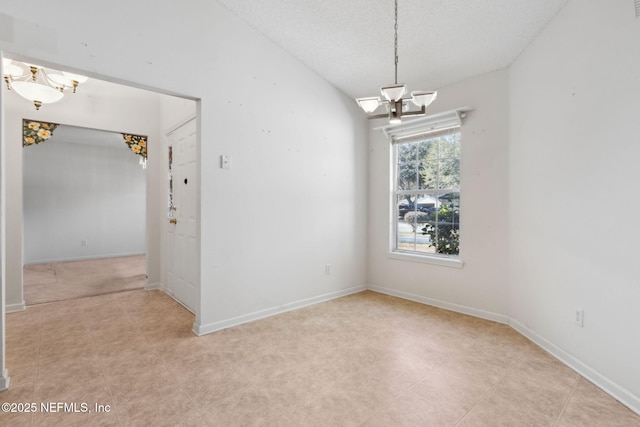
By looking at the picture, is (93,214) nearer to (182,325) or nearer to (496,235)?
(182,325)

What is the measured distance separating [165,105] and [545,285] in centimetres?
481

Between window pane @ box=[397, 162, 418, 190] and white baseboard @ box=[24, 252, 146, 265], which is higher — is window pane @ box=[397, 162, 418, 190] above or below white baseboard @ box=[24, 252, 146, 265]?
above

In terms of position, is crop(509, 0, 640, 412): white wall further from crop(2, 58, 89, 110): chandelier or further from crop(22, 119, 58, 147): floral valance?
crop(22, 119, 58, 147): floral valance

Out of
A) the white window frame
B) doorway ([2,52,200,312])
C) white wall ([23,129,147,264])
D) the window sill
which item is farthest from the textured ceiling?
white wall ([23,129,147,264])

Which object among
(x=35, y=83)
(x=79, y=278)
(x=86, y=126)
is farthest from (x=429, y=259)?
(x=79, y=278)

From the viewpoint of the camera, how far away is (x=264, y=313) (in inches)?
125

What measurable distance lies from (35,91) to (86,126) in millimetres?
985

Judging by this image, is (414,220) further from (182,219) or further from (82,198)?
(82,198)

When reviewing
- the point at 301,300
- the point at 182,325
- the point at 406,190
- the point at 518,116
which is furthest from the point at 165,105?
the point at 518,116

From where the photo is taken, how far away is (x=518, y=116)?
2.84 m

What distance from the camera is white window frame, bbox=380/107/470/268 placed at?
337 centimetres

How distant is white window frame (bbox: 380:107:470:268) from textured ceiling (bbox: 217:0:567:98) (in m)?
0.42

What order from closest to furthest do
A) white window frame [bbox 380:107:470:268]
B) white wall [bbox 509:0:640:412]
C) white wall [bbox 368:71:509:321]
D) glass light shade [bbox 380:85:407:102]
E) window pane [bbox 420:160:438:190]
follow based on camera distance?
1. white wall [bbox 509:0:640:412]
2. glass light shade [bbox 380:85:407:102]
3. white wall [bbox 368:71:509:321]
4. white window frame [bbox 380:107:470:268]
5. window pane [bbox 420:160:438:190]

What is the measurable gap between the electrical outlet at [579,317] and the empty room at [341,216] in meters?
0.04
